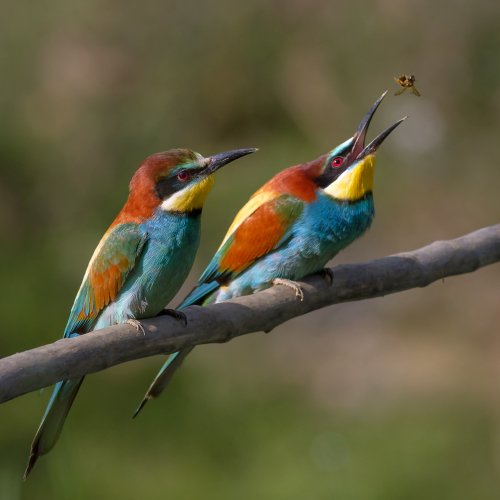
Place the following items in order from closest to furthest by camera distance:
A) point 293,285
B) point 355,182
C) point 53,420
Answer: point 53,420 < point 293,285 < point 355,182

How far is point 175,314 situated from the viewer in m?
2.34

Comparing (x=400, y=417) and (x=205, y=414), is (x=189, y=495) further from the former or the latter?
(x=400, y=417)

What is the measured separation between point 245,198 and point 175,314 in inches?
121

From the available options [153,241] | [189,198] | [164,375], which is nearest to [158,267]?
[153,241]

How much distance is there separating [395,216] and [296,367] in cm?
95

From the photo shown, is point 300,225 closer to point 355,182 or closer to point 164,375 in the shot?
point 355,182

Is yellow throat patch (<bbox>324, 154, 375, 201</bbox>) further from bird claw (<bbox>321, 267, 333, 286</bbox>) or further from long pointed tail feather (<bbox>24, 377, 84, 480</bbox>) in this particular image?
long pointed tail feather (<bbox>24, 377, 84, 480</bbox>)

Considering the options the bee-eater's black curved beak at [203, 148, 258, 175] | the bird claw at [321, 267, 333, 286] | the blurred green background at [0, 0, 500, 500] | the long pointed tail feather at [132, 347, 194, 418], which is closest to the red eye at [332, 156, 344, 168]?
the bird claw at [321, 267, 333, 286]

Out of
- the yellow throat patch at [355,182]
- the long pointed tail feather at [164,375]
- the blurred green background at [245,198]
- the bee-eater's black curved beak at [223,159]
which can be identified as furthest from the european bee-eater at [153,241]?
the blurred green background at [245,198]

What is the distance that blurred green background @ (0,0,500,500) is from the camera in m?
4.02

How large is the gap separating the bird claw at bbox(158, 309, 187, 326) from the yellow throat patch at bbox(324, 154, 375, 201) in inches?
28.2

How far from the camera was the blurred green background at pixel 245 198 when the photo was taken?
13.2 ft

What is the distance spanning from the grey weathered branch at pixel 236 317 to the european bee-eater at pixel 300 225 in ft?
0.54

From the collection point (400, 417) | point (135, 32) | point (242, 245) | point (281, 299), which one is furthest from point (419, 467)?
point (135, 32)
